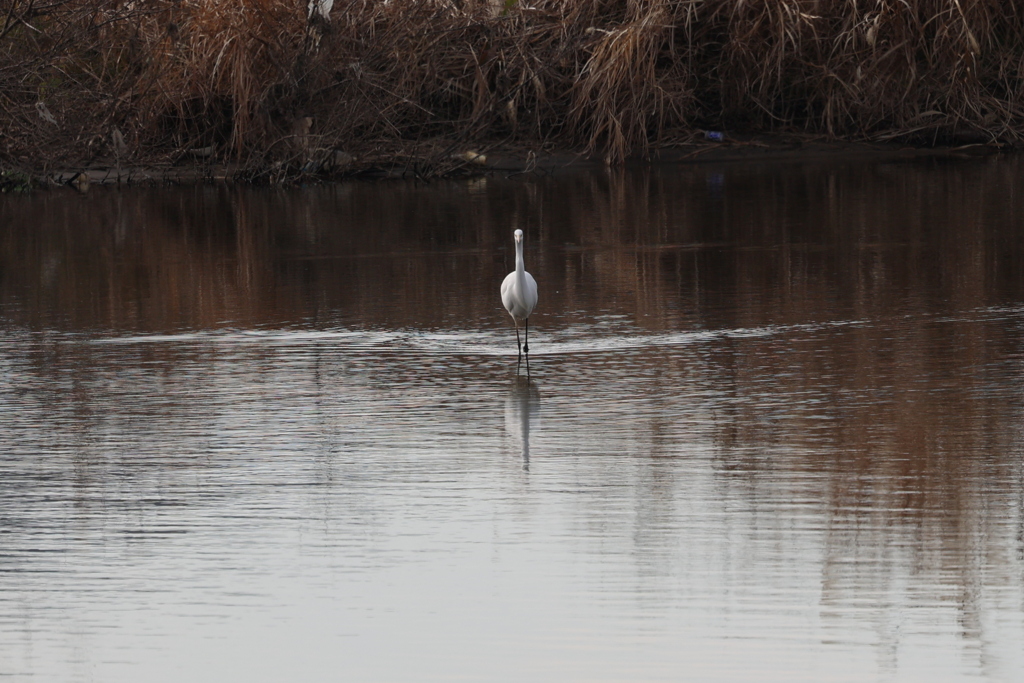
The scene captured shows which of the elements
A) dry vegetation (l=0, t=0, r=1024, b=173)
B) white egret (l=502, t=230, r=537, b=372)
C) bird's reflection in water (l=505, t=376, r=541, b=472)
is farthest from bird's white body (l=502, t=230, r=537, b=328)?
dry vegetation (l=0, t=0, r=1024, b=173)

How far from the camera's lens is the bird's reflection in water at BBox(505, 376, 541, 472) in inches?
269

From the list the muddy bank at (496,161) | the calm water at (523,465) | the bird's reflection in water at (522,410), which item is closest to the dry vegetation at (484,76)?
the muddy bank at (496,161)

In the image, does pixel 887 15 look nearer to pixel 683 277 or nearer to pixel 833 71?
pixel 833 71

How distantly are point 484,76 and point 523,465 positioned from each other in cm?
1531

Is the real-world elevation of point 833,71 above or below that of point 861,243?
above

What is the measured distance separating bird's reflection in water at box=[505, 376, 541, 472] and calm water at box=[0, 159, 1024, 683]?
1.0 inches

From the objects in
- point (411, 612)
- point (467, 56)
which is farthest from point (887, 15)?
point (411, 612)

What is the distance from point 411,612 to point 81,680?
917 millimetres

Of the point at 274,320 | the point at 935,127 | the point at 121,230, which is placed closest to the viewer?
the point at 274,320

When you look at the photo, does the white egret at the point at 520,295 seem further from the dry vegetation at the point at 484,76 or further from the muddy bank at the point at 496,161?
the dry vegetation at the point at 484,76

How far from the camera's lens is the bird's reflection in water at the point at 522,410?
22.4ft

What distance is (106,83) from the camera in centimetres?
2169

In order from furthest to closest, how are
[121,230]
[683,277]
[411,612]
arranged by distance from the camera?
[121,230], [683,277], [411,612]

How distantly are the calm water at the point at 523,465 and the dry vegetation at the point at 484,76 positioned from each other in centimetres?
778
